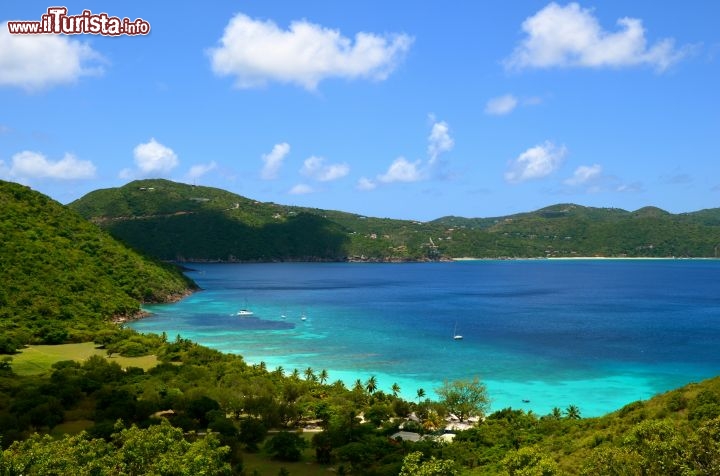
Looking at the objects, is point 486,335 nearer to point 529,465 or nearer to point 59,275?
point 529,465

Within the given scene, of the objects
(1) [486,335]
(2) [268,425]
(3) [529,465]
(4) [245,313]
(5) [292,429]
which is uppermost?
(3) [529,465]

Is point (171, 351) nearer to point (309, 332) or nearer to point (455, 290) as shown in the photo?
point (309, 332)

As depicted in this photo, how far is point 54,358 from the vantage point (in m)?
57.4

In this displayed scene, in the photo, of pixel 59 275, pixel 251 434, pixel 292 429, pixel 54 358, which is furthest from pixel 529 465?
pixel 59 275

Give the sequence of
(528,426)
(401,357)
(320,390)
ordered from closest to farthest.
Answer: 1. (528,426)
2. (320,390)
3. (401,357)

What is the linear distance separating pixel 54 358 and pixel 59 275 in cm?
3490

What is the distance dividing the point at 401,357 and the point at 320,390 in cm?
2631

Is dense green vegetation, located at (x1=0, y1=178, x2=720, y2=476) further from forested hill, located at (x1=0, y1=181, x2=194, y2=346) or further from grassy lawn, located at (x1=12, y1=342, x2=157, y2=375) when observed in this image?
forested hill, located at (x1=0, y1=181, x2=194, y2=346)

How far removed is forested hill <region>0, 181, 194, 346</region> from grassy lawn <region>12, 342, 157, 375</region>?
247 centimetres

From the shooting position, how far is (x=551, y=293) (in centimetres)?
15400

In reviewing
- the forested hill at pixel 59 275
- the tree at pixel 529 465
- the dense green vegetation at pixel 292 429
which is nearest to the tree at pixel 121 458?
the dense green vegetation at pixel 292 429

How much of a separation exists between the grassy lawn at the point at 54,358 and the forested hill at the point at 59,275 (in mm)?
2466

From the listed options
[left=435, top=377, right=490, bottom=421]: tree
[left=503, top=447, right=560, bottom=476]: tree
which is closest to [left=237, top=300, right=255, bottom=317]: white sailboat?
[left=435, top=377, right=490, bottom=421]: tree

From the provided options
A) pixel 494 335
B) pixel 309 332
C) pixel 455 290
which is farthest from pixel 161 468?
pixel 455 290
